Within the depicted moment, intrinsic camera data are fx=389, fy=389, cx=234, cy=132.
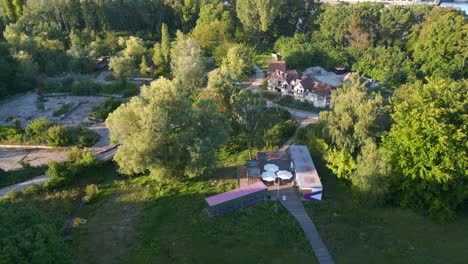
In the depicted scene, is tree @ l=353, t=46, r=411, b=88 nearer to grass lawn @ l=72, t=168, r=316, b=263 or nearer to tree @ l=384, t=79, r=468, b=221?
tree @ l=384, t=79, r=468, b=221

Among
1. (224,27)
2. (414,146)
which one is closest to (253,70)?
(224,27)

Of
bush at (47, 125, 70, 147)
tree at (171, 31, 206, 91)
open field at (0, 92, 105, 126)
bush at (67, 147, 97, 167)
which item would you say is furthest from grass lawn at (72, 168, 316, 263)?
tree at (171, 31, 206, 91)

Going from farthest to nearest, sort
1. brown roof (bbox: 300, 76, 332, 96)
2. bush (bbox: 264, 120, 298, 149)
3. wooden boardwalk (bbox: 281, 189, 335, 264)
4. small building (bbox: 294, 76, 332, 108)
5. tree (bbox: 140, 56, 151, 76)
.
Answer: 1. tree (bbox: 140, 56, 151, 76)
2. brown roof (bbox: 300, 76, 332, 96)
3. small building (bbox: 294, 76, 332, 108)
4. bush (bbox: 264, 120, 298, 149)
5. wooden boardwalk (bbox: 281, 189, 335, 264)

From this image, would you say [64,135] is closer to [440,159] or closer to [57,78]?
[57,78]

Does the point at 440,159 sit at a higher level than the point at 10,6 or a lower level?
lower

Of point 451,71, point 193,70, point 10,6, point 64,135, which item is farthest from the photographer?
point 10,6

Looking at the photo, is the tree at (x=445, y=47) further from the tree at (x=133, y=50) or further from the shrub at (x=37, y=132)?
the shrub at (x=37, y=132)

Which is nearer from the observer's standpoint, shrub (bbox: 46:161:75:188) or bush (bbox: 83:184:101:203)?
bush (bbox: 83:184:101:203)
